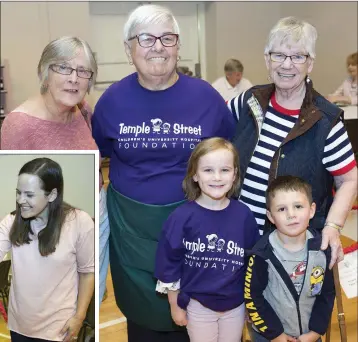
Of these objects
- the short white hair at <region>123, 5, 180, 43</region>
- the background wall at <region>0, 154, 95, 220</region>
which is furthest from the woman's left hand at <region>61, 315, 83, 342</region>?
the short white hair at <region>123, 5, 180, 43</region>

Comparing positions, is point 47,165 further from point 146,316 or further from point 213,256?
point 146,316

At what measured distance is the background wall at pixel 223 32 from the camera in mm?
6211

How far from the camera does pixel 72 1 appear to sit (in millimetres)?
6332

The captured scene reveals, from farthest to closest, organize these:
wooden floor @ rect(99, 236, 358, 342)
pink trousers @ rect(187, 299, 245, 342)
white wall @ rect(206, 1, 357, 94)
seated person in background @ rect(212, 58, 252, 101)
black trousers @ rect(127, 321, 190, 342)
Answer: white wall @ rect(206, 1, 357, 94), seated person in background @ rect(212, 58, 252, 101), wooden floor @ rect(99, 236, 358, 342), black trousers @ rect(127, 321, 190, 342), pink trousers @ rect(187, 299, 245, 342)

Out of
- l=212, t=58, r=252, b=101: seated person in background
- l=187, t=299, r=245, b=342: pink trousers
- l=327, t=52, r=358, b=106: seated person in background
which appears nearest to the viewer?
l=187, t=299, r=245, b=342: pink trousers

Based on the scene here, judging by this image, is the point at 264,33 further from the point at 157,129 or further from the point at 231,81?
the point at 157,129

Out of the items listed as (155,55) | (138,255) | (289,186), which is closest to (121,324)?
(138,255)

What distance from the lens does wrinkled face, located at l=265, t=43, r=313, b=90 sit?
63.2 inches

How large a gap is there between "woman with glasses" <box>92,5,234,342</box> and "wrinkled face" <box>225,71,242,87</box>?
4463mm

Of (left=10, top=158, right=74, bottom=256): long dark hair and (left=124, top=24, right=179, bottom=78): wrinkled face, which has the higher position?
(left=124, top=24, right=179, bottom=78): wrinkled face

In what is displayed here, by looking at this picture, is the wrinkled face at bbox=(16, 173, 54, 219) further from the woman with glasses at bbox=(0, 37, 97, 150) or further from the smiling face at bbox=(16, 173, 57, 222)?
the woman with glasses at bbox=(0, 37, 97, 150)

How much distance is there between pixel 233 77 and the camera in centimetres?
616

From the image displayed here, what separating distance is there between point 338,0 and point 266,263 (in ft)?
19.6

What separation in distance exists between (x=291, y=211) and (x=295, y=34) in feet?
1.86
